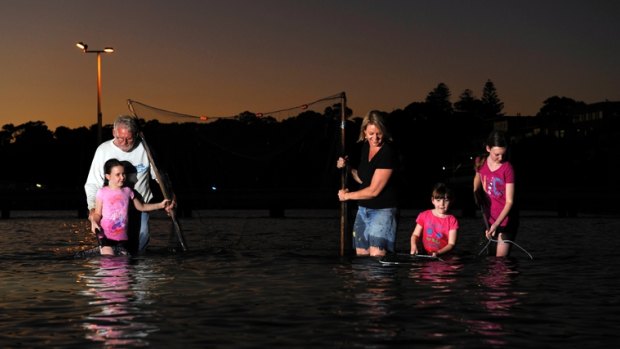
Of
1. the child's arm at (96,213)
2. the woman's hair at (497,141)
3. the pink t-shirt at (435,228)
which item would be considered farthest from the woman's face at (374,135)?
the child's arm at (96,213)

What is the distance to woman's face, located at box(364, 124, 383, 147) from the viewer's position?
42.6 feet

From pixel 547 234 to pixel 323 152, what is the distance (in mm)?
10453

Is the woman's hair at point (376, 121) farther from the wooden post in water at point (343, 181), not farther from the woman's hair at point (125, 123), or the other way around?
the woman's hair at point (125, 123)

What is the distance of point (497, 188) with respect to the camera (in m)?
13.7

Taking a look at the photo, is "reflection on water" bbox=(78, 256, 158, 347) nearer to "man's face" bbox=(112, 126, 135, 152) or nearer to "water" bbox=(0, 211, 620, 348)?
"water" bbox=(0, 211, 620, 348)

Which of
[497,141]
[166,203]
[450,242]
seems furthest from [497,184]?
[166,203]

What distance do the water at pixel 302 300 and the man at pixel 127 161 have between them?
0.88 m

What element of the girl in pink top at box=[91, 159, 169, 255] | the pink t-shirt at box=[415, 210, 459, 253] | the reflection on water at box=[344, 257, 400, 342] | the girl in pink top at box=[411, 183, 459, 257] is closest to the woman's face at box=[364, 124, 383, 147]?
the reflection on water at box=[344, 257, 400, 342]

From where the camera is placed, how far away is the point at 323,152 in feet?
58.2

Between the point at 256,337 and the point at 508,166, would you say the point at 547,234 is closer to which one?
the point at 508,166

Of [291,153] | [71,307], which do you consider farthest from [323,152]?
[71,307]

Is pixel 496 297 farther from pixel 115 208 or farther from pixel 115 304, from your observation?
pixel 115 208

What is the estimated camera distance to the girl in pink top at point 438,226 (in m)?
14.4

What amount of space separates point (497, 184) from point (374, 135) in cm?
157
